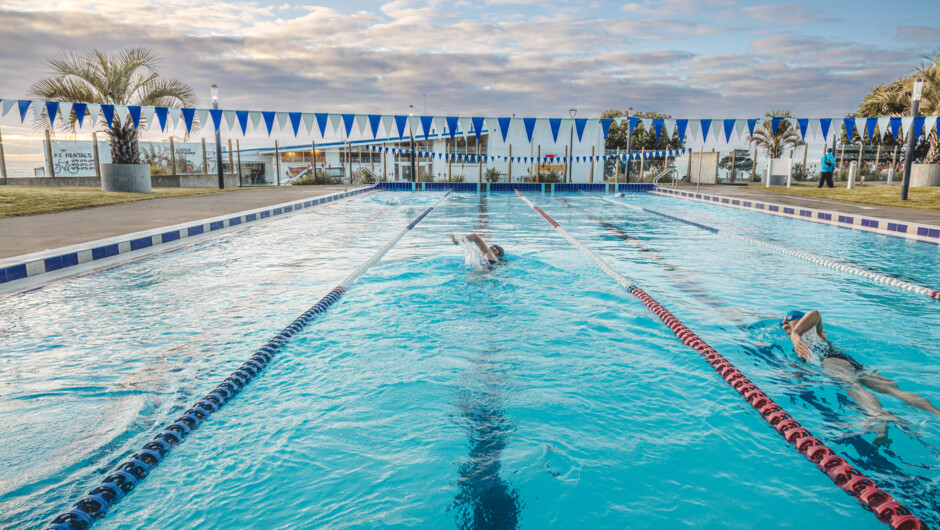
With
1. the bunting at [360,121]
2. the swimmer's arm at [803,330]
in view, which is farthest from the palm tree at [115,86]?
Result: the swimmer's arm at [803,330]

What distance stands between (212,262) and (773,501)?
665 centimetres

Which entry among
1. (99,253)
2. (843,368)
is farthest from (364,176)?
(843,368)

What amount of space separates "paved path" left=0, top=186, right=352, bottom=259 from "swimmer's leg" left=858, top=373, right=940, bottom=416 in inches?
313

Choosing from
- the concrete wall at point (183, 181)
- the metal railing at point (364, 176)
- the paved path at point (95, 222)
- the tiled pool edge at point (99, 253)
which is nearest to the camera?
the tiled pool edge at point (99, 253)

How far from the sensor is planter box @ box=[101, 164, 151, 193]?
596 inches

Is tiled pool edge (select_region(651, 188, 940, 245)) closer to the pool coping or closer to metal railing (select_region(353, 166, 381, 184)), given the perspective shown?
the pool coping

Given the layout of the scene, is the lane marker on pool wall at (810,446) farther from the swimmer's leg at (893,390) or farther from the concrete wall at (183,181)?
the concrete wall at (183,181)

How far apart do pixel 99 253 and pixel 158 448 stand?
5.31 meters

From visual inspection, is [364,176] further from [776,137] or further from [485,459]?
[485,459]

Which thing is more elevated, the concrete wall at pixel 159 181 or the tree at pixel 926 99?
the tree at pixel 926 99

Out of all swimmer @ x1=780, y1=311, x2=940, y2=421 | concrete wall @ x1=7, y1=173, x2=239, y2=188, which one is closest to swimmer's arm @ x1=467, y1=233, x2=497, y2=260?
swimmer @ x1=780, y1=311, x2=940, y2=421

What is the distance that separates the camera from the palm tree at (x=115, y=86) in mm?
14781

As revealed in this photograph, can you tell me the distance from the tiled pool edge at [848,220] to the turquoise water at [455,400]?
11.7 feet

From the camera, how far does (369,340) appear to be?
13.8 feet
